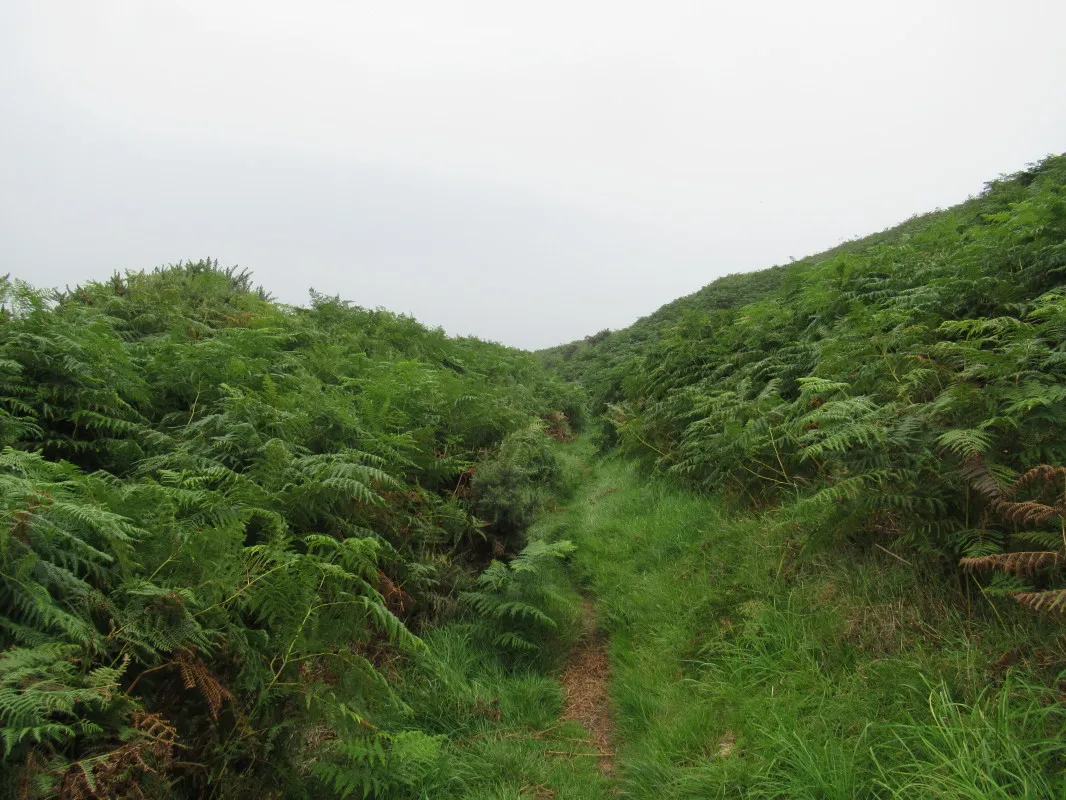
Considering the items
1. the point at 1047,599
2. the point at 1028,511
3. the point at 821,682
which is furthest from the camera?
the point at 821,682

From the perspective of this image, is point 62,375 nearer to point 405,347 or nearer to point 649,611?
point 649,611

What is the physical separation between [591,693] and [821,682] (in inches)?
60.5

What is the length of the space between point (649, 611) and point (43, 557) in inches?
142

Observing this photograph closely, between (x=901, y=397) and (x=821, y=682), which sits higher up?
(x=901, y=397)

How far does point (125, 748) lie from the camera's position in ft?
5.89

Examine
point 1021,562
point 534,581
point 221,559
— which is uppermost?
point 221,559

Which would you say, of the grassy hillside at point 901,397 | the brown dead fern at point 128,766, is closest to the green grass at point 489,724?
the brown dead fern at point 128,766

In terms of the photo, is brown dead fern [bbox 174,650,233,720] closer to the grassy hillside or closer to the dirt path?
the dirt path

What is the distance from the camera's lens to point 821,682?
272 centimetres

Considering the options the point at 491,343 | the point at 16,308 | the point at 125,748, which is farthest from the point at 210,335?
the point at 491,343

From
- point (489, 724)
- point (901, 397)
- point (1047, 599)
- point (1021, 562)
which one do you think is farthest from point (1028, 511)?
point (489, 724)

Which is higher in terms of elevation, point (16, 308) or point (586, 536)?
point (16, 308)

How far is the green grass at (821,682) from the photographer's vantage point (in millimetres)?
2014

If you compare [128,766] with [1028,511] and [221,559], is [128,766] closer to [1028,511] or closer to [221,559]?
[221,559]
